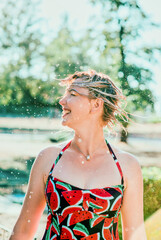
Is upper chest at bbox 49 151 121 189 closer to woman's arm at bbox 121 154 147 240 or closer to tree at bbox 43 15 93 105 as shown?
woman's arm at bbox 121 154 147 240

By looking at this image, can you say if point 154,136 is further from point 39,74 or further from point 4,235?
point 4,235

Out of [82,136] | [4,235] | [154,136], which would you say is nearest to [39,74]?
[154,136]

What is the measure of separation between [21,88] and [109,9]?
16.3m

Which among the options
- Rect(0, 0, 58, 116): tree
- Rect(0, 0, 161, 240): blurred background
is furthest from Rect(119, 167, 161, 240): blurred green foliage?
Rect(0, 0, 58, 116): tree

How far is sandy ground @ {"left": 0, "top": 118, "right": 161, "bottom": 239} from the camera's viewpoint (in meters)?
6.96

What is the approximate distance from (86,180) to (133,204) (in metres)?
0.28

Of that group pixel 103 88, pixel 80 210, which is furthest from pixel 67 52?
pixel 80 210

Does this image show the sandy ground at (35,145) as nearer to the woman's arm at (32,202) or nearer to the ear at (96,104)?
the ear at (96,104)

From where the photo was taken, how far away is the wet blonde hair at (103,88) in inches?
71.1

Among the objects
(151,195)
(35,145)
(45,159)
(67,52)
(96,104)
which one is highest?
(96,104)

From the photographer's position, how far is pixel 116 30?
817 centimetres

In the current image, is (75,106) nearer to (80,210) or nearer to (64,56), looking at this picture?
(80,210)

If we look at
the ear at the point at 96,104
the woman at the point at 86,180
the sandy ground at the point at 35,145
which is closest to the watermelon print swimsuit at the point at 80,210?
the woman at the point at 86,180

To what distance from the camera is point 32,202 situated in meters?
A: 1.71
